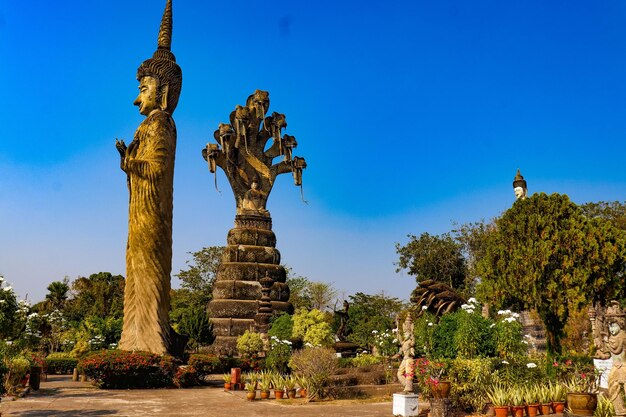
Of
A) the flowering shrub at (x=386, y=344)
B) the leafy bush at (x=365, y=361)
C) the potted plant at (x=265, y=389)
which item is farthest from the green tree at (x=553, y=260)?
the potted plant at (x=265, y=389)

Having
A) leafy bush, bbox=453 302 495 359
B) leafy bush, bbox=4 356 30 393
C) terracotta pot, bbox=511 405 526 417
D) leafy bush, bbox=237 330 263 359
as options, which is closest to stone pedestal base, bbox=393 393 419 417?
terracotta pot, bbox=511 405 526 417

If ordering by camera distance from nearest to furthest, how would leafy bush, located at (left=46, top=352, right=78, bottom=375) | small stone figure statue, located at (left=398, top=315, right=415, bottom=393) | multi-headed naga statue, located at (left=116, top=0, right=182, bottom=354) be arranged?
small stone figure statue, located at (left=398, top=315, right=415, bottom=393), multi-headed naga statue, located at (left=116, top=0, right=182, bottom=354), leafy bush, located at (left=46, top=352, right=78, bottom=375)

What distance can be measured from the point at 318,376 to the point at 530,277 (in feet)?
33.3

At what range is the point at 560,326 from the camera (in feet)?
69.7

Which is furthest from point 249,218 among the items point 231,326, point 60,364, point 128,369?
point 128,369

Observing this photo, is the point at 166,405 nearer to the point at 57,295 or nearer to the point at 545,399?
the point at 545,399

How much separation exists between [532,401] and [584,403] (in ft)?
4.57

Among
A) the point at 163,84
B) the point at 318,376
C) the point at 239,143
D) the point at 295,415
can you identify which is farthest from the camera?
the point at 239,143

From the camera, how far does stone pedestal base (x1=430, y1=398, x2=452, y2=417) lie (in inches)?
464

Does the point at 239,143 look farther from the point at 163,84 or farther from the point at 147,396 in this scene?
the point at 147,396

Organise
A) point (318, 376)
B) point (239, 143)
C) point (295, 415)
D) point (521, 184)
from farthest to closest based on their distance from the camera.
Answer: point (239, 143)
point (521, 184)
point (318, 376)
point (295, 415)

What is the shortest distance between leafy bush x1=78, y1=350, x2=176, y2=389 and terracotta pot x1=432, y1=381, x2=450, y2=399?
9029 millimetres

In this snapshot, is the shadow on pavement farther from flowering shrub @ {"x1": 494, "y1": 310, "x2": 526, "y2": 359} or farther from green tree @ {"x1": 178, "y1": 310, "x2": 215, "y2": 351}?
green tree @ {"x1": 178, "y1": 310, "x2": 215, "y2": 351}

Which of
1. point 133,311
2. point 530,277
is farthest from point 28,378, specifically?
point 530,277
